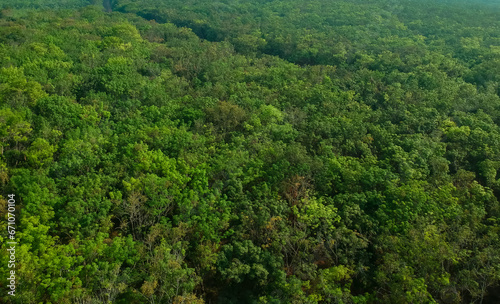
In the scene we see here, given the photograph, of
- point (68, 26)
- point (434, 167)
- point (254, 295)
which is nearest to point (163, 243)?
point (254, 295)

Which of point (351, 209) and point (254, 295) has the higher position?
point (351, 209)

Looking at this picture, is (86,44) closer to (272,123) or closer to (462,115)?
(272,123)

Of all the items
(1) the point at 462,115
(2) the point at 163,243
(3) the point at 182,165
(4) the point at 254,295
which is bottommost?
(4) the point at 254,295

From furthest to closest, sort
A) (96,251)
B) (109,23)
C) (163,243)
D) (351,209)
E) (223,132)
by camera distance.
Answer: (109,23)
(223,132)
(351,209)
(163,243)
(96,251)

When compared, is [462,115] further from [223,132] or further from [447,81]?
[223,132]

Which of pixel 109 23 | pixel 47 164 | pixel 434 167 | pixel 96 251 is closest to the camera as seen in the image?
pixel 96 251

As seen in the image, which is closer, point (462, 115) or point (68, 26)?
point (462, 115)
